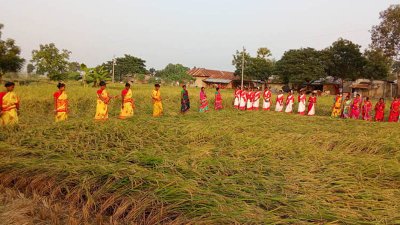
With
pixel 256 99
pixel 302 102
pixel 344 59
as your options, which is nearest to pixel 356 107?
pixel 302 102

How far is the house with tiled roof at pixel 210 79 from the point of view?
41906 mm

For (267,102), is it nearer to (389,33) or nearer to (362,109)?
(362,109)

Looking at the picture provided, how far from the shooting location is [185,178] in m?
3.29

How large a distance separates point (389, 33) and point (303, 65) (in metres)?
8.76

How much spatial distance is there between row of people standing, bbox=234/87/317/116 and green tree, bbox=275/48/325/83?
18813mm

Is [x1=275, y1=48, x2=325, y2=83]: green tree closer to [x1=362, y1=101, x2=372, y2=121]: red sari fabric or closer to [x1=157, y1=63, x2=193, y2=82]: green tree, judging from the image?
[x1=157, y1=63, x2=193, y2=82]: green tree

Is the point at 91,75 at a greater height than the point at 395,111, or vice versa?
the point at 91,75

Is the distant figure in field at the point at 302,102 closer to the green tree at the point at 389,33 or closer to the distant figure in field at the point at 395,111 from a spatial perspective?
the distant figure in field at the point at 395,111

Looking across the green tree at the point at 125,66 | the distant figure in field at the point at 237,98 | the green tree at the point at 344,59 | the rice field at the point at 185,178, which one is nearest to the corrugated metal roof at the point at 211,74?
the green tree at the point at 125,66

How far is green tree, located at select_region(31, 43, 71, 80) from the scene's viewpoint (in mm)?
21859

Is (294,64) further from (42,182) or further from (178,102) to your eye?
(42,182)

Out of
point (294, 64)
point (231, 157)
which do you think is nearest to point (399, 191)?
point (231, 157)

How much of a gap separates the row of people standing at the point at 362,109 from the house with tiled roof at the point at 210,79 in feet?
98.0

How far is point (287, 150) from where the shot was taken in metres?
4.54
